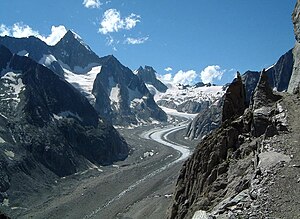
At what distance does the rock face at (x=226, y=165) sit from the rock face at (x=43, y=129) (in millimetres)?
53695

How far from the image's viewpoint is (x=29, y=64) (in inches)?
5738

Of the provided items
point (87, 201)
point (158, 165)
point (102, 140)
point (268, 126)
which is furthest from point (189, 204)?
point (102, 140)

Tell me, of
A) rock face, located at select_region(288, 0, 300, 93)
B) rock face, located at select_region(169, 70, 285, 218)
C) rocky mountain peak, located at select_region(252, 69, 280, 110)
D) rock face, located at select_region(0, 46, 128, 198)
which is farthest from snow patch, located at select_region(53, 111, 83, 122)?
rocky mountain peak, located at select_region(252, 69, 280, 110)

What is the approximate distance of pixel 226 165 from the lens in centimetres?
3147

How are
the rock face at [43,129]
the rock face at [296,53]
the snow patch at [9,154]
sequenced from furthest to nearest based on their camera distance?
the rock face at [43,129] → the snow patch at [9,154] → the rock face at [296,53]

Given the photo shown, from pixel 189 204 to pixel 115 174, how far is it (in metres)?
72.9

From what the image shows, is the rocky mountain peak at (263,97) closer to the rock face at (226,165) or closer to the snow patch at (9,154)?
the rock face at (226,165)

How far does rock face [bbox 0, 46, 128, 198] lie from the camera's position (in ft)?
322

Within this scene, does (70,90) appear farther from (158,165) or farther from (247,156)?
(247,156)

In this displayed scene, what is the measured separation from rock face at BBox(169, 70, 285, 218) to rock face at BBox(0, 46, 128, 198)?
176 ft

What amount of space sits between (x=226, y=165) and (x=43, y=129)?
301 feet

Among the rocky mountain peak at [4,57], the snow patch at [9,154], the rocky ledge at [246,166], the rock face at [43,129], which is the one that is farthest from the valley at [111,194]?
the rocky mountain peak at [4,57]

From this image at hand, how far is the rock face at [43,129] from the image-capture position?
9806 centimetres

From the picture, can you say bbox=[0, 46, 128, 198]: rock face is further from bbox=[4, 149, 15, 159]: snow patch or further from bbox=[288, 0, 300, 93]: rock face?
bbox=[288, 0, 300, 93]: rock face
